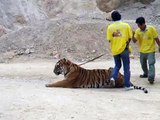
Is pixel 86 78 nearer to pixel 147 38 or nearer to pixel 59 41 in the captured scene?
pixel 147 38

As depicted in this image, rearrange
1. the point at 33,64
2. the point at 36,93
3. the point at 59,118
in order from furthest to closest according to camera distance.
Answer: the point at 33,64
the point at 36,93
the point at 59,118

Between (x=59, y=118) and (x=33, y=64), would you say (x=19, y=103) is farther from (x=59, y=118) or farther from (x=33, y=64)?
(x=33, y=64)

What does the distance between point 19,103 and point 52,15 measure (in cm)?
2991

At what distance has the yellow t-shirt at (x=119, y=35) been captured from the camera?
33.2 ft

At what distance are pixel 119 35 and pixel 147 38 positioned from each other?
1601mm

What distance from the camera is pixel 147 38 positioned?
1155 cm

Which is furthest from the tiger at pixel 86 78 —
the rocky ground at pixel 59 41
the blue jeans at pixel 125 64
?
the rocky ground at pixel 59 41

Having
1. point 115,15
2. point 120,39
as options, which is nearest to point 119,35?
point 120,39

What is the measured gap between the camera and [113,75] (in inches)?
409

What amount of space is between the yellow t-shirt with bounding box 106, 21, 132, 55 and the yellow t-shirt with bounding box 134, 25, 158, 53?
1.45m

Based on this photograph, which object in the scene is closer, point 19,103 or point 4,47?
point 19,103

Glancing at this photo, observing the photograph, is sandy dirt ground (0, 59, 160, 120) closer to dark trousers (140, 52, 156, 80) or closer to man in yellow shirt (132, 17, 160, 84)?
dark trousers (140, 52, 156, 80)

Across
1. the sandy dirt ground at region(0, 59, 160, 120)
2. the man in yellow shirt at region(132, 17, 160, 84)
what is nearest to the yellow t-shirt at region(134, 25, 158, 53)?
the man in yellow shirt at region(132, 17, 160, 84)

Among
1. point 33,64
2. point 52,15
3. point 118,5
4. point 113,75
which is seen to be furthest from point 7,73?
point 52,15
